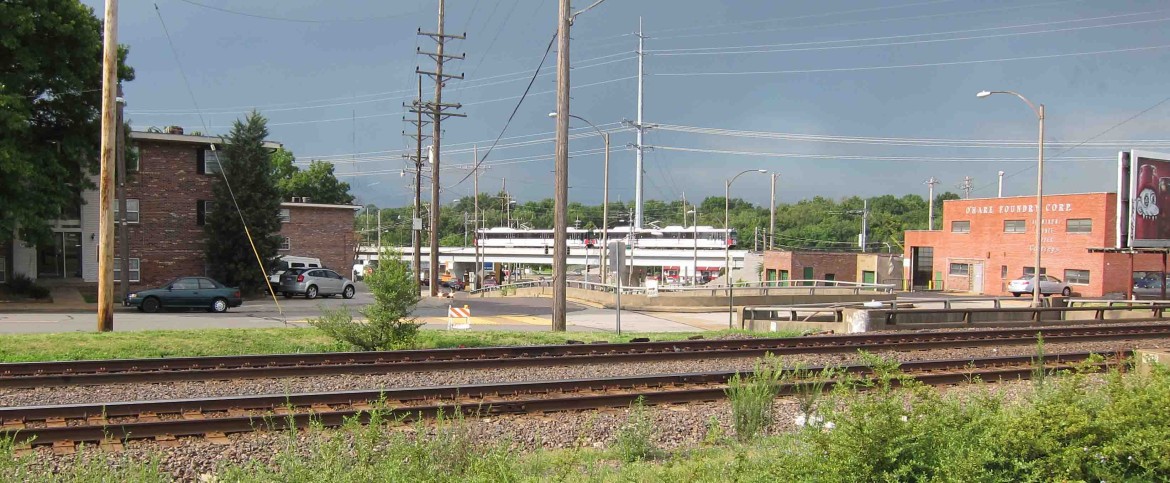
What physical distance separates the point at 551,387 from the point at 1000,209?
5415 centimetres

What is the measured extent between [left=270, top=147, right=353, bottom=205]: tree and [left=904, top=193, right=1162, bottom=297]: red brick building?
5931 cm

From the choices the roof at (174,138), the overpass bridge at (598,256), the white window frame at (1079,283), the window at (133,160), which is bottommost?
the overpass bridge at (598,256)

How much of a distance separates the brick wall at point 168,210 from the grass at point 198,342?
20493mm

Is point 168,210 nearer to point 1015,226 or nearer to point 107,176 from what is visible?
point 107,176

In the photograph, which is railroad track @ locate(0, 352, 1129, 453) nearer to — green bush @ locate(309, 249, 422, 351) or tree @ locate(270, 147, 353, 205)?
green bush @ locate(309, 249, 422, 351)

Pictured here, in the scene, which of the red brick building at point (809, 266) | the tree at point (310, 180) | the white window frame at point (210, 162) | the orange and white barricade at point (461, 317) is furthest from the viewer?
the tree at point (310, 180)

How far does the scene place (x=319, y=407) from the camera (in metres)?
9.83

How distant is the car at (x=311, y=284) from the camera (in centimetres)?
3847

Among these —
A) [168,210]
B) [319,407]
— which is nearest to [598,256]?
[168,210]

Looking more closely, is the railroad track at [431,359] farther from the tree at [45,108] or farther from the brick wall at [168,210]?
the brick wall at [168,210]

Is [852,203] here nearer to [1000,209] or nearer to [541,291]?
[1000,209]

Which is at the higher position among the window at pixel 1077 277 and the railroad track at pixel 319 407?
the railroad track at pixel 319 407

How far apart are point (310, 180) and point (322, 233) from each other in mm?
43228

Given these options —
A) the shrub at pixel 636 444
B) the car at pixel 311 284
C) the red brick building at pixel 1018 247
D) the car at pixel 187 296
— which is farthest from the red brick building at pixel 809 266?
the shrub at pixel 636 444
